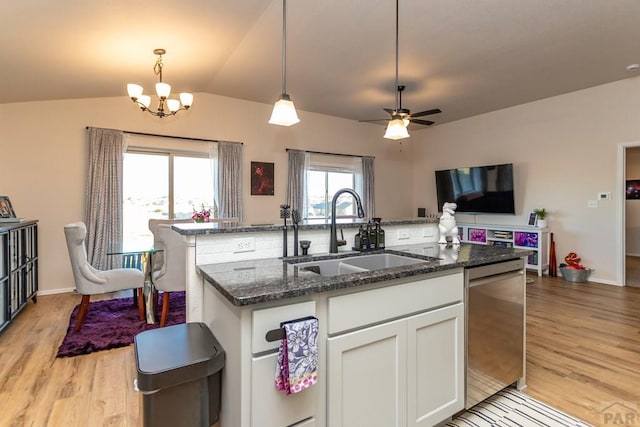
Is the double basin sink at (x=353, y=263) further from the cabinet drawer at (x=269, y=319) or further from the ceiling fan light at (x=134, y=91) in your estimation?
the ceiling fan light at (x=134, y=91)

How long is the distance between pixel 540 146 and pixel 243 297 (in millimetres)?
5972

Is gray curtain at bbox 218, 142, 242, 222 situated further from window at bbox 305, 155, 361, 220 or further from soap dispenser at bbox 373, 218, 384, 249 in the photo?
soap dispenser at bbox 373, 218, 384, 249

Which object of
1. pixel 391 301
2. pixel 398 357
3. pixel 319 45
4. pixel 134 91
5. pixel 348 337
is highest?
pixel 319 45

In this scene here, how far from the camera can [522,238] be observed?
5.40 metres

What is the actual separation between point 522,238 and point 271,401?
18.0 feet

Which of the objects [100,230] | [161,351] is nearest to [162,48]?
[100,230]

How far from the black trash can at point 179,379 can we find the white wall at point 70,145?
4007 mm

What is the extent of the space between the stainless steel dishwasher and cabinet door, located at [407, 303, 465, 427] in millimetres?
78

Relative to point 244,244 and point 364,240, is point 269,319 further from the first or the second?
point 364,240

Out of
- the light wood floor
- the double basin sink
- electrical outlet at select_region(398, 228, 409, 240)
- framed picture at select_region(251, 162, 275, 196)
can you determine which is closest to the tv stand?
the light wood floor

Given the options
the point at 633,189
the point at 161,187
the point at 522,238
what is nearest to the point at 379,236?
the point at 161,187

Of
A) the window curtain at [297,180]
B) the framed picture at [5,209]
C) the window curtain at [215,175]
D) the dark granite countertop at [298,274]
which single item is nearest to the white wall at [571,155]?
the window curtain at [297,180]

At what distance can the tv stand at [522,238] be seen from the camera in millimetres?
5203

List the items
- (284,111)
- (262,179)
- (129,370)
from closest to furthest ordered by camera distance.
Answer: (284,111) < (129,370) < (262,179)
